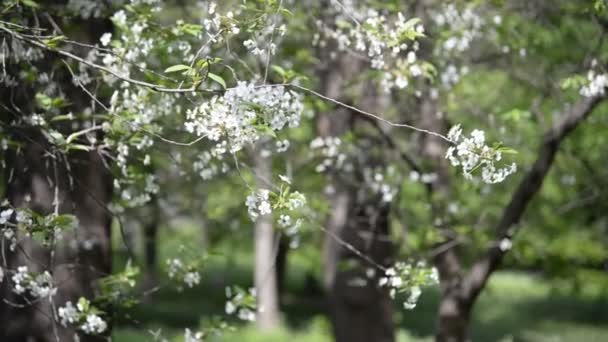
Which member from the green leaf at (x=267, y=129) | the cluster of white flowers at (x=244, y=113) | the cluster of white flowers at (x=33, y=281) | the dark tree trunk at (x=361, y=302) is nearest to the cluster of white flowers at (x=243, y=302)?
the cluster of white flowers at (x=33, y=281)

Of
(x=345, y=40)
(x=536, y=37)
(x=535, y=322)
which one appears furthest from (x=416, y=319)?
(x=345, y=40)

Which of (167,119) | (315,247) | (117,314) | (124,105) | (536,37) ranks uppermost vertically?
(315,247)

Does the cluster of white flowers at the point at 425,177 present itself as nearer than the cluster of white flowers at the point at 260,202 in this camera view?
No

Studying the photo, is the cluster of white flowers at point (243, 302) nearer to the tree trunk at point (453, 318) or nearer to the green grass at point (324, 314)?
the tree trunk at point (453, 318)

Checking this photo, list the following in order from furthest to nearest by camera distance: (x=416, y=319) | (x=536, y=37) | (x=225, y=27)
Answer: (x=416, y=319) → (x=536, y=37) → (x=225, y=27)

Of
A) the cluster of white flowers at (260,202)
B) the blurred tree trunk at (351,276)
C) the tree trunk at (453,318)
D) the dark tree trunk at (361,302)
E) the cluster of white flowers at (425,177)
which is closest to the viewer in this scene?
the cluster of white flowers at (260,202)

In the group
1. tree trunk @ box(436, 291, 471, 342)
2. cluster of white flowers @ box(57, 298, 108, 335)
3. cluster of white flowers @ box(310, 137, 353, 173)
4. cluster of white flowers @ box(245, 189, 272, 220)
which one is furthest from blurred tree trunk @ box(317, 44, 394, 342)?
cluster of white flowers @ box(245, 189, 272, 220)

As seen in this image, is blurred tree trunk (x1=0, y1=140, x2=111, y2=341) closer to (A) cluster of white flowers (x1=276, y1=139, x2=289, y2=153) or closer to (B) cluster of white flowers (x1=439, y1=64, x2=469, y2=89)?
(A) cluster of white flowers (x1=276, y1=139, x2=289, y2=153)

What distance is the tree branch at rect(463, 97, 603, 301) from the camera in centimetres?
707

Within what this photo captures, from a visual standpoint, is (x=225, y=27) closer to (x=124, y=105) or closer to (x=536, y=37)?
(x=124, y=105)

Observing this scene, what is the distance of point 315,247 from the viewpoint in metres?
23.2

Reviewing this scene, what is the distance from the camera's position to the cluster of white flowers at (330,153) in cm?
840

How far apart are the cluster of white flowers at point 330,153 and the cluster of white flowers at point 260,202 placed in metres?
3.57

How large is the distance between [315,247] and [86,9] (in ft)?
57.3
